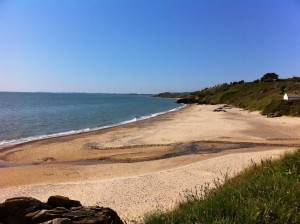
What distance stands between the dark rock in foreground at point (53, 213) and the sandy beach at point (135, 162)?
6.69ft

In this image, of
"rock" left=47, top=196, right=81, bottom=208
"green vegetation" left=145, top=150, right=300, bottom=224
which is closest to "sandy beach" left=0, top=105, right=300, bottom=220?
"rock" left=47, top=196, right=81, bottom=208

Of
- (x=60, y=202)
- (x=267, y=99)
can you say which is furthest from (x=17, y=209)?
(x=267, y=99)

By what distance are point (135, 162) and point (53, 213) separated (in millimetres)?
13655

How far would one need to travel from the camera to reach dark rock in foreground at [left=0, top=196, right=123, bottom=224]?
6.32 meters

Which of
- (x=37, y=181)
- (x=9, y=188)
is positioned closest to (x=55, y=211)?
(x=9, y=188)

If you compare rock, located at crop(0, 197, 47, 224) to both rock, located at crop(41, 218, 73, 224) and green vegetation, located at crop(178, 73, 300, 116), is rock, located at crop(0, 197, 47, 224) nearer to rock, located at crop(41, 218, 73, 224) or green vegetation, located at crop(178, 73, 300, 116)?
rock, located at crop(41, 218, 73, 224)

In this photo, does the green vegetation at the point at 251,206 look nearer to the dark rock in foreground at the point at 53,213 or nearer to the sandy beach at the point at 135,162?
the dark rock in foreground at the point at 53,213

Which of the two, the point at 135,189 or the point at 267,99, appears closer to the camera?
the point at 135,189

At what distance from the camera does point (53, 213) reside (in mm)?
6598

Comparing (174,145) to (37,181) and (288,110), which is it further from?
(288,110)

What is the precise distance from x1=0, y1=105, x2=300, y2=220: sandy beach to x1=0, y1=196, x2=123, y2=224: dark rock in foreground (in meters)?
2.04

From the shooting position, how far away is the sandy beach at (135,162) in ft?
44.1

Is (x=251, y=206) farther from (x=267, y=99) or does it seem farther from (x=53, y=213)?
(x=267, y=99)

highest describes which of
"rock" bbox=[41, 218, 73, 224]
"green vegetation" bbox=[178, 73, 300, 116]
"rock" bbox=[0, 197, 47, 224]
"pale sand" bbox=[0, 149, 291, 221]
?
"green vegetation" bbox=[178, 73, 300, 116]
